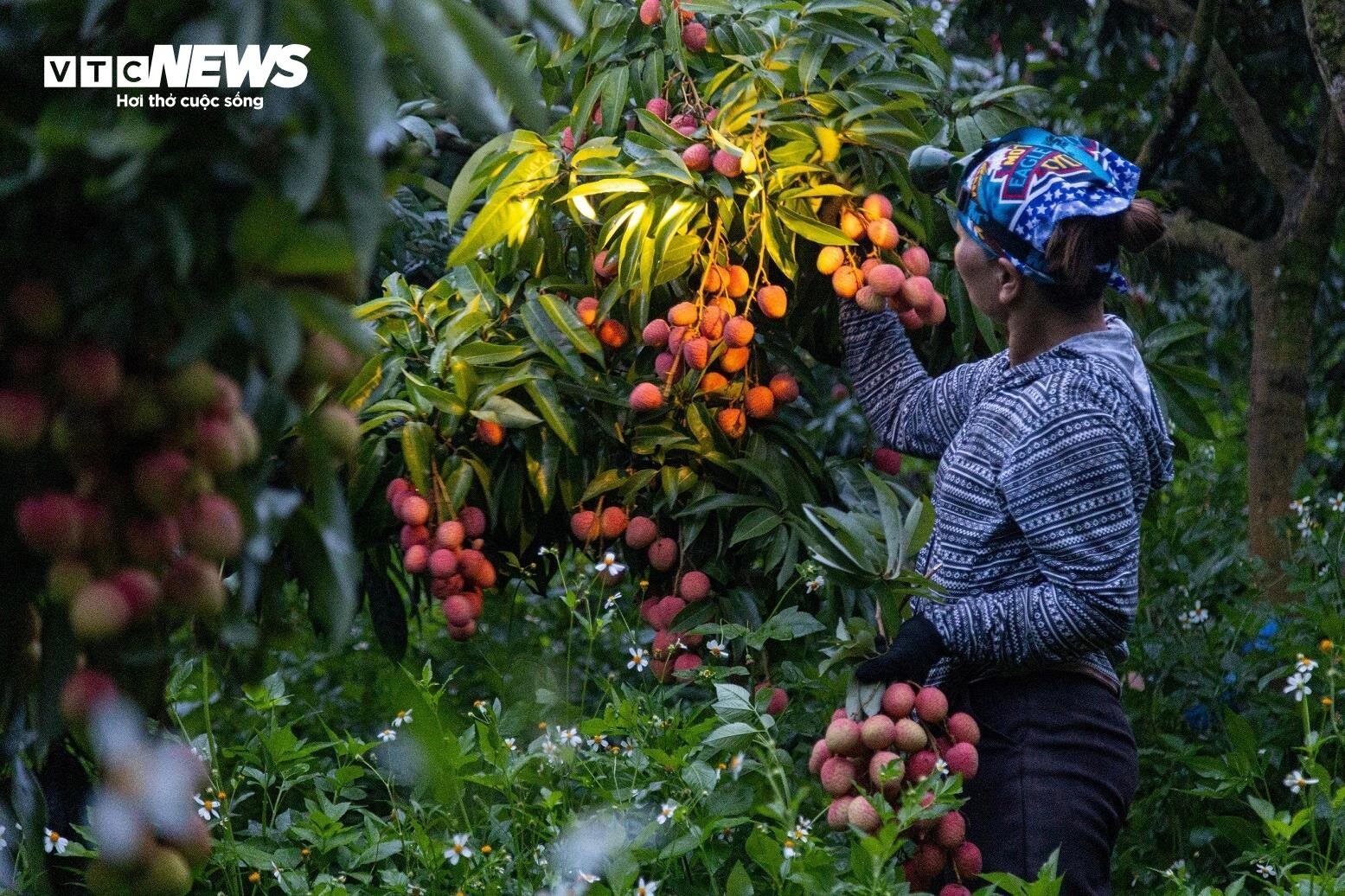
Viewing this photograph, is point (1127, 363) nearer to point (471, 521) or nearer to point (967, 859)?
point (967, 859)

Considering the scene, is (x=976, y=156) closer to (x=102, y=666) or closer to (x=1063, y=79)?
(x=102, y=666)

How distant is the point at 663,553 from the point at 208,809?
2.22ft

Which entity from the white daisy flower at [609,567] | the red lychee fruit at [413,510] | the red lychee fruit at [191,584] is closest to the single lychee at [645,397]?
the white daisy flower at [609,567]

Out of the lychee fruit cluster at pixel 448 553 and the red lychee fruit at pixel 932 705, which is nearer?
the red lychee fruit at pixel 932 705

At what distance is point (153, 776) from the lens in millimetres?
818

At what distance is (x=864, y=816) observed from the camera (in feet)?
4.67

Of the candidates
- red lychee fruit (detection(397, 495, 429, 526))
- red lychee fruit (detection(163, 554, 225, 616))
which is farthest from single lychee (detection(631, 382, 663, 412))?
red lychee fruit (detection(163, 554, 225, 616))

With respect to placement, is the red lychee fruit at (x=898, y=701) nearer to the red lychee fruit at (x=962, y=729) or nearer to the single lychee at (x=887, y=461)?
the red lychee fruit at (x=962, y=729)

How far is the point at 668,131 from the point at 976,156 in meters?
0.40

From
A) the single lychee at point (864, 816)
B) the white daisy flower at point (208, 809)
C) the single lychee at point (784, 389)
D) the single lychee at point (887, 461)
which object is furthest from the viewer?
the single lychee at point (887, 461)

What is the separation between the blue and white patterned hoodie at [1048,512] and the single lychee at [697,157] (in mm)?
461

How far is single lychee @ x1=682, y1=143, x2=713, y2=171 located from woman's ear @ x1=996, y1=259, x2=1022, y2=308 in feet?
1.31

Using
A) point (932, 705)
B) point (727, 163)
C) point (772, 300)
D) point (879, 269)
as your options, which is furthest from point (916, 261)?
point (932, 705)

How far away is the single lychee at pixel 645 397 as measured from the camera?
1905mm
